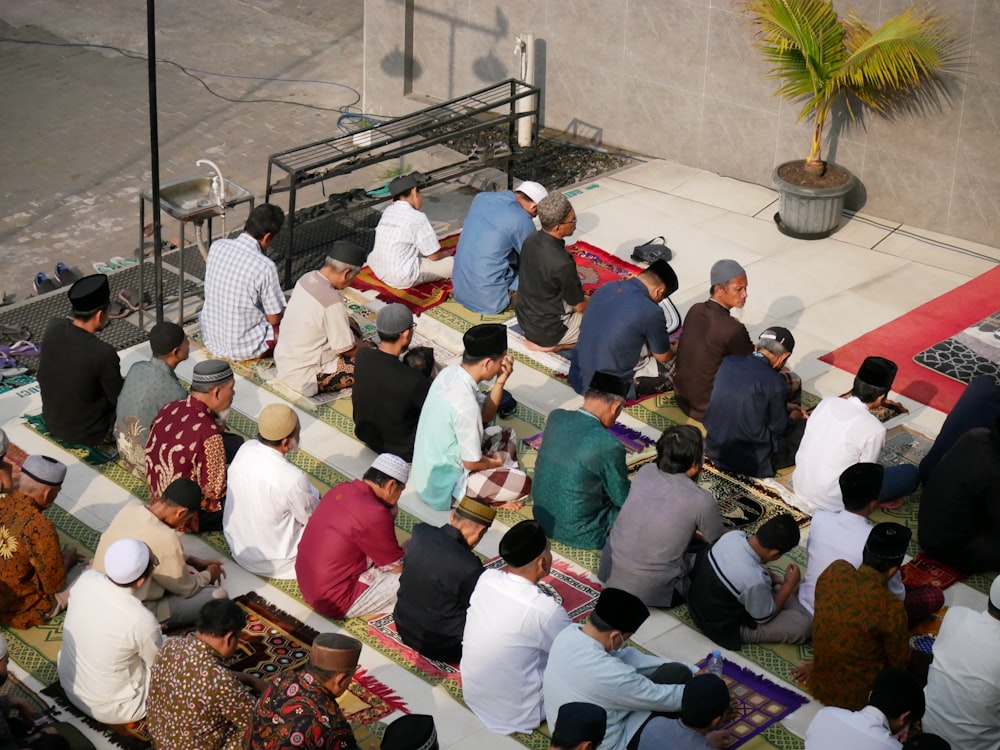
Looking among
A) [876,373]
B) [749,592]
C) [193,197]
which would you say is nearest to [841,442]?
[876,373]

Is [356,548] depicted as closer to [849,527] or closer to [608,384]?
[608,384]

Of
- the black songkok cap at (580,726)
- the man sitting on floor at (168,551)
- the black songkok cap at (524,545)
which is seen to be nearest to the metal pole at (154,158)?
the man sitting on floor at (168,551)

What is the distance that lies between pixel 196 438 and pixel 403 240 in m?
3.09

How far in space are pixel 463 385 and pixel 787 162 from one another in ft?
16.7

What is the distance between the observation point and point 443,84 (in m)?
14.0

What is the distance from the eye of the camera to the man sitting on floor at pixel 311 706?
16.6 ft

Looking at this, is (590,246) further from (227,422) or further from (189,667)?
(189,667)

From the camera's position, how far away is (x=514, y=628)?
5.78 m

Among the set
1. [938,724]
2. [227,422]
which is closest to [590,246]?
[227,422]

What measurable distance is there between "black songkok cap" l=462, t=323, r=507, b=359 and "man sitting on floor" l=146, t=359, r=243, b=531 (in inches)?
53.0

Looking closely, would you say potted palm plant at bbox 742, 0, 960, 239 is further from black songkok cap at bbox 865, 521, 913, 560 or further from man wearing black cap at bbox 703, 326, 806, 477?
black songkok cap at bbox 865, 521, 913, 560

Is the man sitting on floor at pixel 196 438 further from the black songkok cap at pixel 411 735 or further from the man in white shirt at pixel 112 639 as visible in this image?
the black songkok cap at pixel 411 735

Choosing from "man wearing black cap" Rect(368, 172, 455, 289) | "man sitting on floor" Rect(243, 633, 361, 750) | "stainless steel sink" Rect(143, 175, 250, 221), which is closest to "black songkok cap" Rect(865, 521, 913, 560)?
"man sitting on floor" Rect(243, 633, 361, 750)

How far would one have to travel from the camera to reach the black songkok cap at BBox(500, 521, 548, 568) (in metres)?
5.69
